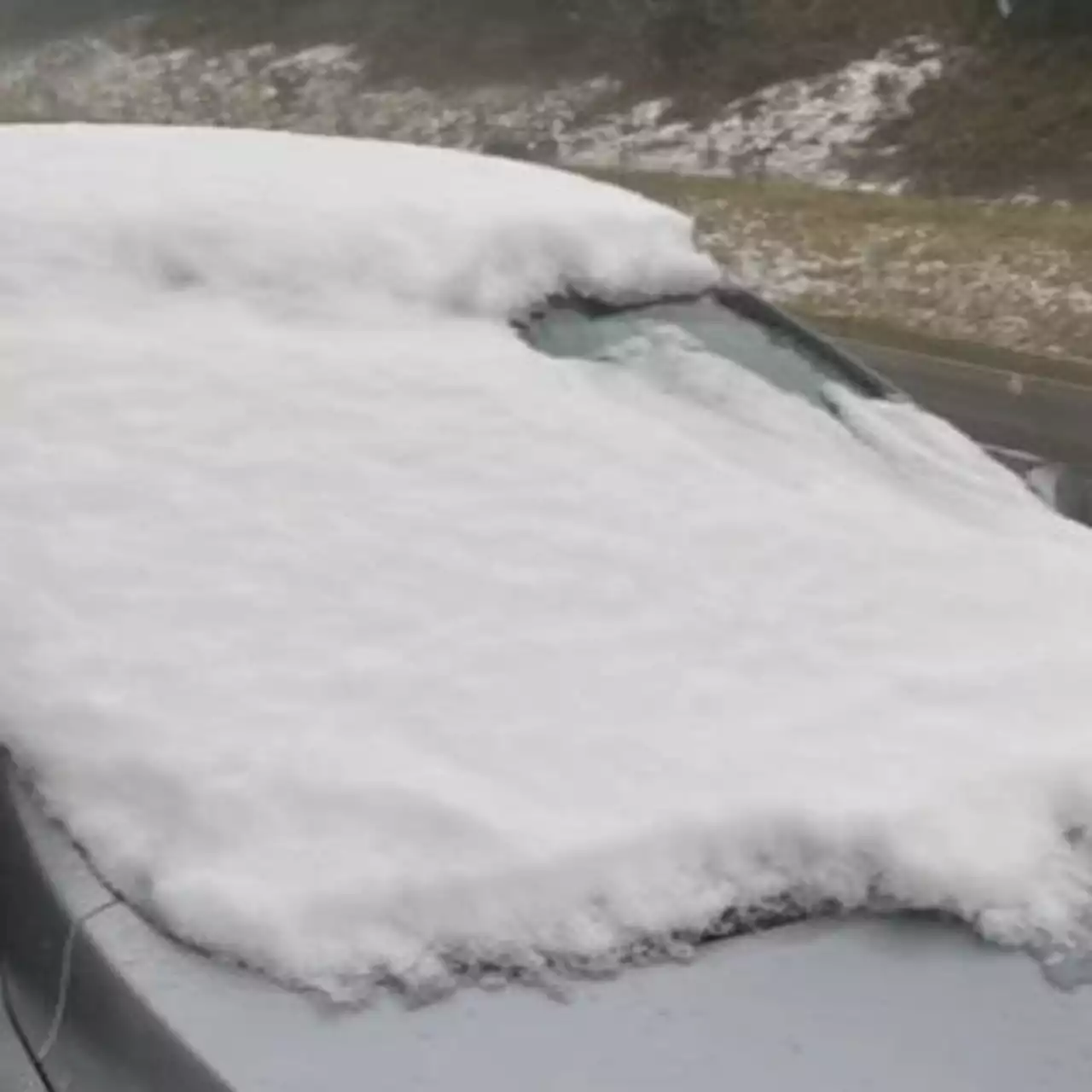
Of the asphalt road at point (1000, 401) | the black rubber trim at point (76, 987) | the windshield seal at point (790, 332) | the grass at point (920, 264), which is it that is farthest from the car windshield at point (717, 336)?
the grass at point (920, 264)

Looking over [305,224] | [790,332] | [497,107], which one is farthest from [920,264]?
[497,107]

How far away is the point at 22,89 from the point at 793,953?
1148 inches

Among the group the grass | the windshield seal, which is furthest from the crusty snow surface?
the grass

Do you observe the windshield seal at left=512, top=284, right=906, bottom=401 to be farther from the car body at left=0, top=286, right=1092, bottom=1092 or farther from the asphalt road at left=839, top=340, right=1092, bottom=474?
the asphalt road at left=839, top=340, right=1092, bottom=474

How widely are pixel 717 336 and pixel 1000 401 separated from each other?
6723mm

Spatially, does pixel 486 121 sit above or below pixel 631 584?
below

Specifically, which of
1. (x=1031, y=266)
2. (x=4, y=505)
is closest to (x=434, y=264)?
(x=4, y=505)

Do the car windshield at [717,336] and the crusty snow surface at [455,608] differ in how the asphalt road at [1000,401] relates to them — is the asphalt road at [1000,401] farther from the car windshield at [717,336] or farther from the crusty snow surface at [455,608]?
the crusty snow surface at [455,608]

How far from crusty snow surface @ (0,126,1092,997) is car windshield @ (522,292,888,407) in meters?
0.06

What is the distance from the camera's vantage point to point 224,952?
2.03m

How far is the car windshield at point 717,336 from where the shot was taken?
3412mm

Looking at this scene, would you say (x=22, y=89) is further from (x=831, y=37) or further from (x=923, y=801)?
(x=923, y=801)

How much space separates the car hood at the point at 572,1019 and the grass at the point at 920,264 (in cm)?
923

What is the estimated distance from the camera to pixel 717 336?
3.66 meters
